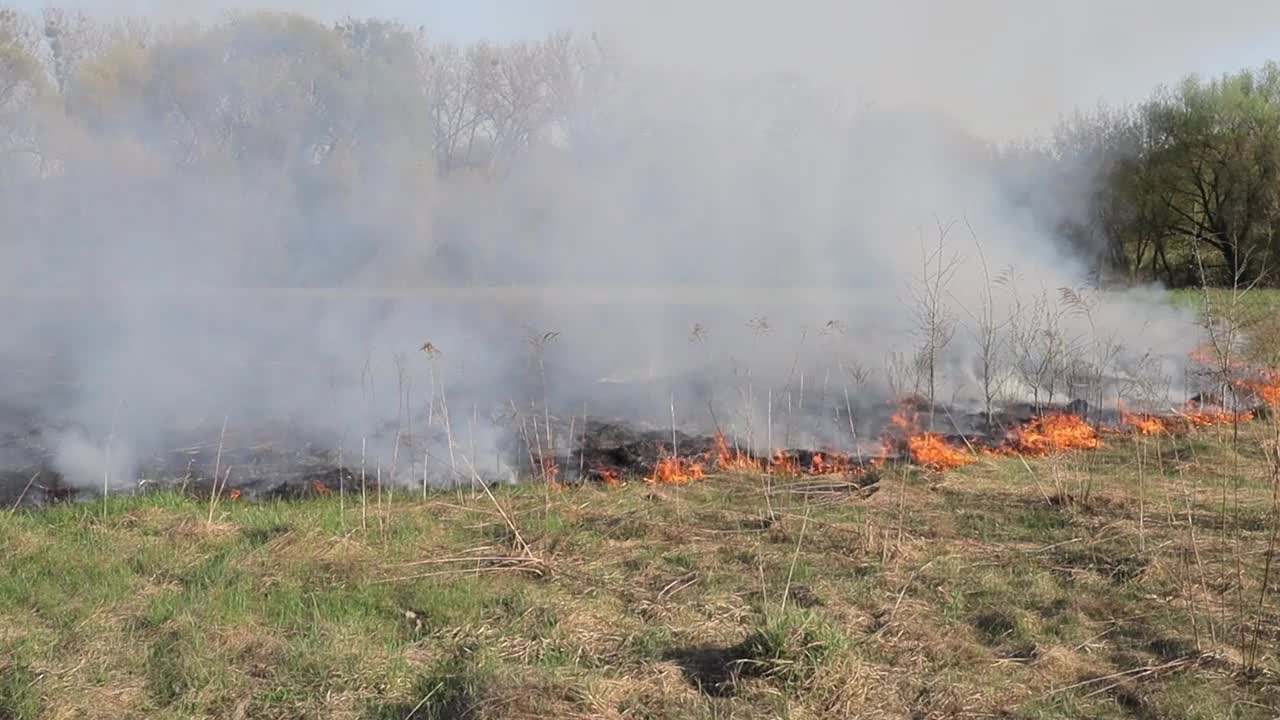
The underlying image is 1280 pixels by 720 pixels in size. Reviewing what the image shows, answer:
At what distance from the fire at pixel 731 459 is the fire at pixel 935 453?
Answer: 54.0 inches

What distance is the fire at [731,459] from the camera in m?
8.35

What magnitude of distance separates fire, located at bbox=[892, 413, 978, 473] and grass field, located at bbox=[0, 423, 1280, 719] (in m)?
1.40

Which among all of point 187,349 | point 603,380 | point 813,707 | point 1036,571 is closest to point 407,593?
point 813,707

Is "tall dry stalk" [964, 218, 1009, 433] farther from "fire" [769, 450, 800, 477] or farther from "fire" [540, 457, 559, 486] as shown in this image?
"fire" [540, 457, 559, 486]

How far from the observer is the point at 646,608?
4625mm

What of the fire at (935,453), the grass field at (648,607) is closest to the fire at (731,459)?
the grass field at (648,607)

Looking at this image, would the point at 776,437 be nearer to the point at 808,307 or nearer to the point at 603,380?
the point at 603,380

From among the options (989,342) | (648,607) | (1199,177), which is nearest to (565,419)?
(989,342)

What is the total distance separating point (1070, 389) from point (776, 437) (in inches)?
170

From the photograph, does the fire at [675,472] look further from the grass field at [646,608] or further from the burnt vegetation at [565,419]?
the grass field at [646,608]

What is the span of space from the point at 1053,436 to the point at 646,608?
6139 millimetres

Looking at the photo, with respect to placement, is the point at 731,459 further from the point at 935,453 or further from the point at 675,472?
the point at 935,453

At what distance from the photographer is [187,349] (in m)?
14.6

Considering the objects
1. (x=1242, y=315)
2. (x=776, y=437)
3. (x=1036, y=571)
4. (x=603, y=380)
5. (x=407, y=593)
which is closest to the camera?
(x=407, y=593)
